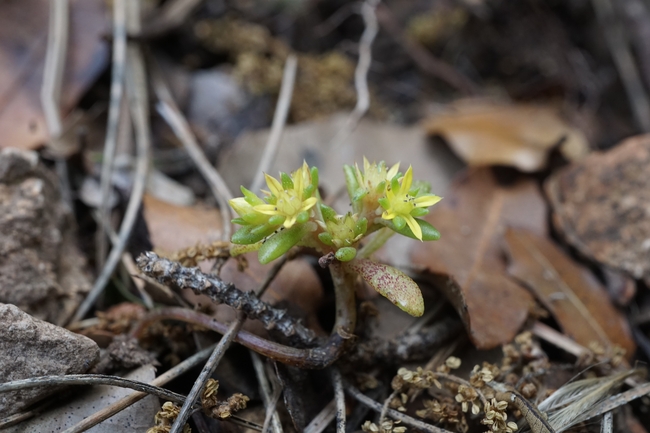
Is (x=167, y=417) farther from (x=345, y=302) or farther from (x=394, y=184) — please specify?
(x=394, y=184)

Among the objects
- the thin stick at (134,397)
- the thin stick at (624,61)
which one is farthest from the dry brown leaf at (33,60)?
the thin stick at (624,61)

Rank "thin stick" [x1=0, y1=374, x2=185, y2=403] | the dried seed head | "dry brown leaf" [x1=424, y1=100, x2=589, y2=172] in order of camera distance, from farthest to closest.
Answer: "dry brown leaf" [x1=424, y1=100, x2=589, y2=172] < the dried seed head < "thin stick" [x1=0, y1=374, x2=185, y2=403]

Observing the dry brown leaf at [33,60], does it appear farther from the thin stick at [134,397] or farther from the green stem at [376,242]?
the green stem at [376,242]

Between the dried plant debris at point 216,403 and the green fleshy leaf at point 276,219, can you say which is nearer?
the green fleshy leaf at point 276,219

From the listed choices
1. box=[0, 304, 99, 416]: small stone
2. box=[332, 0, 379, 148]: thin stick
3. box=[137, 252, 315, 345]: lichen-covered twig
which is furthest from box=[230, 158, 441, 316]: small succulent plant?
box=[332, 0, 379, 148]: thin stick

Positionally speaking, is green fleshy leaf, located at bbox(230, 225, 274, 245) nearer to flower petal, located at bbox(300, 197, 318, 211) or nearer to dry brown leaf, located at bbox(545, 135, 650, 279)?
flower petal, located at bbox(300, 197, 318, 211)

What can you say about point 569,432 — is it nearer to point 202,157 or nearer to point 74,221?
point 202,157

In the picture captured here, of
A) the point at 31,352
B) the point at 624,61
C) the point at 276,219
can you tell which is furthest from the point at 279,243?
the point at 624,61
